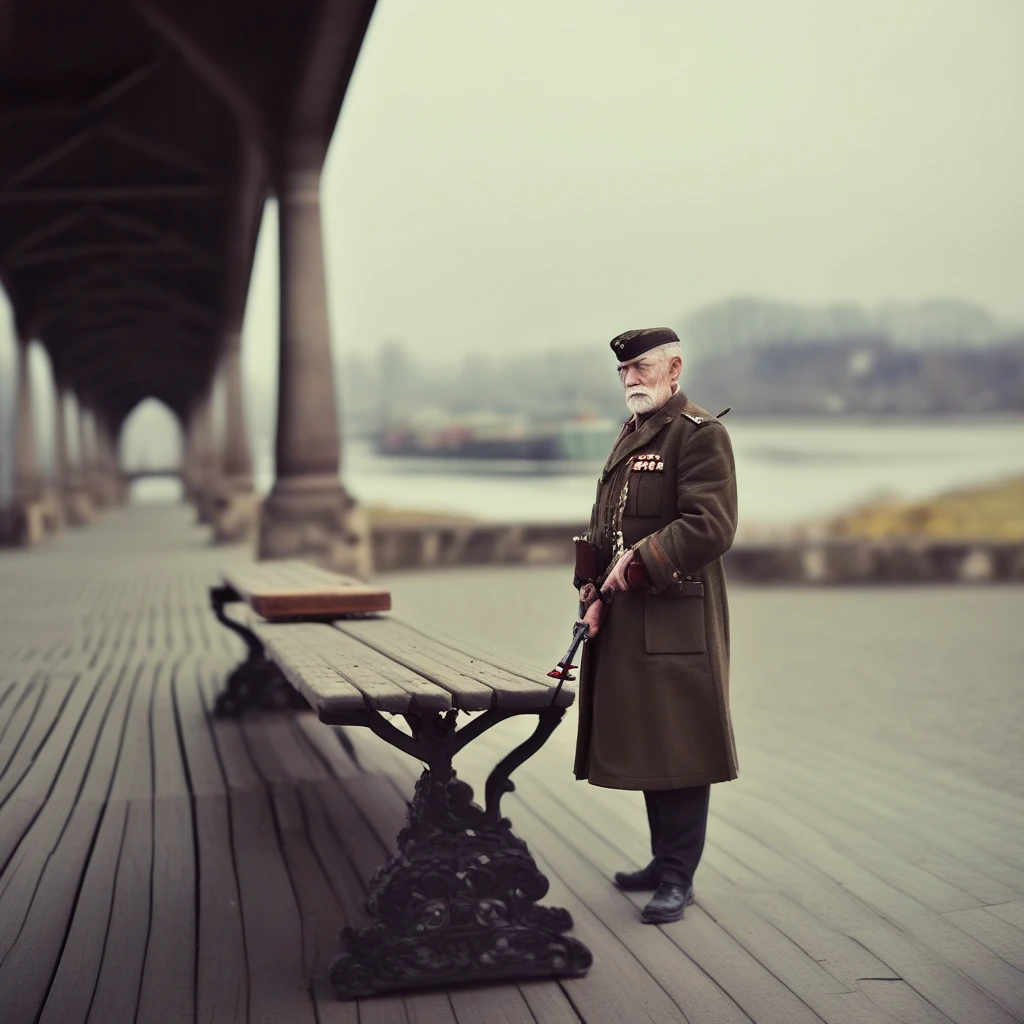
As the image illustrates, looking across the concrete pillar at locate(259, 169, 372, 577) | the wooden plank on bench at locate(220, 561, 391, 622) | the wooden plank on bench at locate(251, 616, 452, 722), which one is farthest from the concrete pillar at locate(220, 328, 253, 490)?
the wooden plank on bench at locate(251, 616, 452, 722)

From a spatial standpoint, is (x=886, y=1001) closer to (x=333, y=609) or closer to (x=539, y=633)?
(x=333, y=609)

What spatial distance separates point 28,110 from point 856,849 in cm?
1346

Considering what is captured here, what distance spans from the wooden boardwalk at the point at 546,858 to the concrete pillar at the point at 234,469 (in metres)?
14.4

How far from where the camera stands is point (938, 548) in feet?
49.6

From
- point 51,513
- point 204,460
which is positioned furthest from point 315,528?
point 204,460

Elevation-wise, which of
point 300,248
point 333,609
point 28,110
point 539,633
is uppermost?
point 28,110

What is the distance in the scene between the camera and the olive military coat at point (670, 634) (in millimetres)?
3238

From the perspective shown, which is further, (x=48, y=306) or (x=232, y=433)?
(x=48, y=306)

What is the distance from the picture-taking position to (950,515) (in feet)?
74.9

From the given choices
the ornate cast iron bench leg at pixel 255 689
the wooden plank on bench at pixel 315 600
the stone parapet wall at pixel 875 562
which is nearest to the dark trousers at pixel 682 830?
the wooden plank on bench at pixel 315 600

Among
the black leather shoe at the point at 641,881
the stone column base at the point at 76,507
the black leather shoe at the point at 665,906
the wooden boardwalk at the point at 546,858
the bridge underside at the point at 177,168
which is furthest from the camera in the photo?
the stone column base at the point at 76,507

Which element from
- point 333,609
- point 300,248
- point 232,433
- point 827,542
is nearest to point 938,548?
point 827,542

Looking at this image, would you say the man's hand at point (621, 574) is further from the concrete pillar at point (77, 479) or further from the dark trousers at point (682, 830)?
the concrete pillar at point (77, 479)

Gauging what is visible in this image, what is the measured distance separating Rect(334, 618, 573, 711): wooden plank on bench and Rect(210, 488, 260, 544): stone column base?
1849 cm
